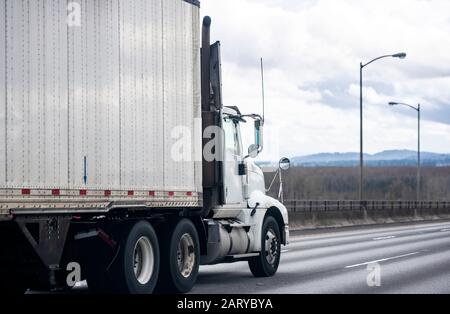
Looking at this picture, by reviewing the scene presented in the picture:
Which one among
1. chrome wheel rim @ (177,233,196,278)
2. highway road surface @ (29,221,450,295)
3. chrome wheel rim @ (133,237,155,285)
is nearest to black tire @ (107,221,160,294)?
chrome wheel rim @ (133,237,155,285)

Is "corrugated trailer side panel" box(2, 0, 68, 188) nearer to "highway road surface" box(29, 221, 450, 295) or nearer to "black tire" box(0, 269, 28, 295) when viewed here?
"black tire" box(0, 269, 28, 295)

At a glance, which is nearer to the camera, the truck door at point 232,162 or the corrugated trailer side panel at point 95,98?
the corrugated trailer side panel at point 95,98

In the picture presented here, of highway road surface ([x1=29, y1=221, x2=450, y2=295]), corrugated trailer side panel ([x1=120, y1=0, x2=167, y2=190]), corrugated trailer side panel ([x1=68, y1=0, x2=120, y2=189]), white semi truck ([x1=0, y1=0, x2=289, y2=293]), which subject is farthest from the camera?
highway road surface ([x1=29, y1=221, x2=450, y2=295])

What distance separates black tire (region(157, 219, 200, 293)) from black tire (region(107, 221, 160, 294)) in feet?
1.36

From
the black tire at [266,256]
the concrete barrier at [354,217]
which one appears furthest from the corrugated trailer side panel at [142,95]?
the concrete barrier at [354,217]

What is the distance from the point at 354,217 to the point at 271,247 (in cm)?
3230

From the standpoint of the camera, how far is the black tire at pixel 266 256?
1847 centimetres

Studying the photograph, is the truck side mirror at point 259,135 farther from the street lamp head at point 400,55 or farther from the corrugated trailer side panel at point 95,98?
the street lamp head at point 400,55

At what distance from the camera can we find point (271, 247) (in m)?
19.0

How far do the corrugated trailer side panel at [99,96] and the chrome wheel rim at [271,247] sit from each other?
132 inches

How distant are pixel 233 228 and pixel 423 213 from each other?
165 feet

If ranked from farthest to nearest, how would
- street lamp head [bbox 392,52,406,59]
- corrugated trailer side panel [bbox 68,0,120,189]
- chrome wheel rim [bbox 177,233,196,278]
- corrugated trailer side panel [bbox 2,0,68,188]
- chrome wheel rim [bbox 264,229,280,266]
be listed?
street lamp head [bbox 392,52,406,59]
chrome wheel rim [bbox 264,229,280,266]
chrome wheel rim [bbox 177,233,196,278]
corrugated trailer side panel [bbox 68,0,120,189]
corrugated trailer side panel [bbox 2,0,68,188]

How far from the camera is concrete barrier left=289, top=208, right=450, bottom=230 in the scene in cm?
4284
